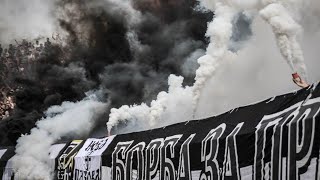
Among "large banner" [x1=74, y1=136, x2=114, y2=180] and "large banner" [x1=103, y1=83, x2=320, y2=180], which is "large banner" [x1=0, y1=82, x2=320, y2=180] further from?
"large banner" [x1=74, y1=136, x2=114, y2=180]

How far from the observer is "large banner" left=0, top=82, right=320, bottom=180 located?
19.4ft

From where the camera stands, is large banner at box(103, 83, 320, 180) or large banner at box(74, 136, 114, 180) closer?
large banner at box(103, 83, 320, 180)

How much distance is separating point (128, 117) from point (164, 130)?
3120 centimetres

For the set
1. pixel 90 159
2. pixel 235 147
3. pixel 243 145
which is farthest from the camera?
pixel 90 159

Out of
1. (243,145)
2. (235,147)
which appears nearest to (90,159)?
(235,147)

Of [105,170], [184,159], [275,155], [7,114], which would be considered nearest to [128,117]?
[7,114]

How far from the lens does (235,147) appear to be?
24.3 ft

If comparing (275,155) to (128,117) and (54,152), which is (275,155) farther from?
(128,117)

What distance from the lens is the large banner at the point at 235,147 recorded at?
592 centimetres

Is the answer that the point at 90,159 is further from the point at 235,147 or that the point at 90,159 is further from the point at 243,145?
the point at 243,145

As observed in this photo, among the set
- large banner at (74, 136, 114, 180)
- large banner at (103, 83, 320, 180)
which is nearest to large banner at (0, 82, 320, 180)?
large banner at (103, 83, 320, 180)

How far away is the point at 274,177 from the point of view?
6.31m

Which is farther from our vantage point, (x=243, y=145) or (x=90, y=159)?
(x=90, y=159)

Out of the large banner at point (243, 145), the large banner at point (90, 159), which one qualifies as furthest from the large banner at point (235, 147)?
the large banner at point (90, 159)
